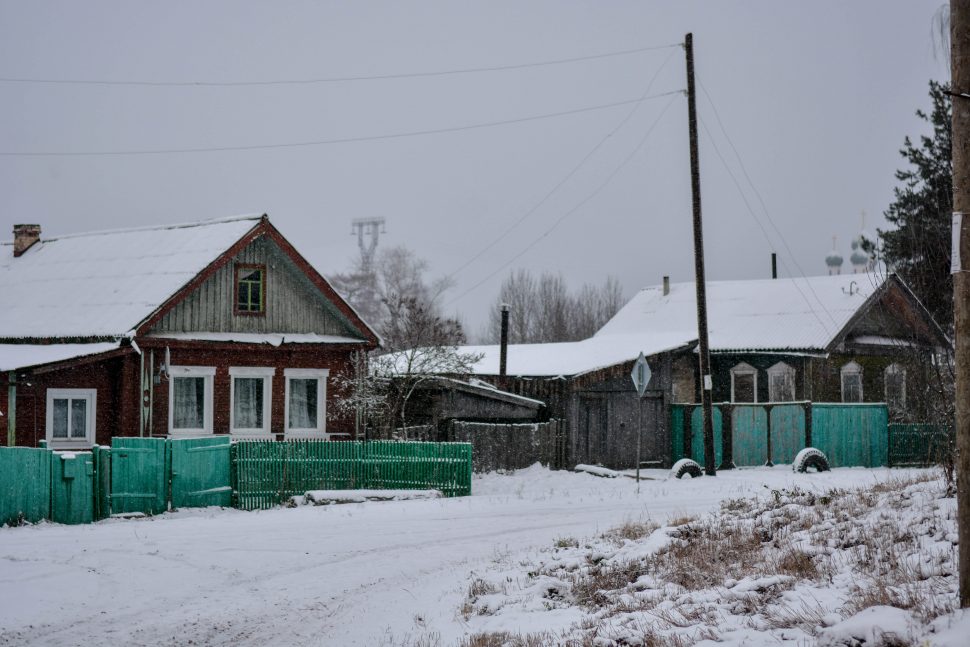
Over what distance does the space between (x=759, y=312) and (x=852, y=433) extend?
10.7 metres

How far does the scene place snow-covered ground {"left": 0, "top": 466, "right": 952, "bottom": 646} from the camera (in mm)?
11492

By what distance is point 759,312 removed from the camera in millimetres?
43375

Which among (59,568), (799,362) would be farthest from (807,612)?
(799,362)

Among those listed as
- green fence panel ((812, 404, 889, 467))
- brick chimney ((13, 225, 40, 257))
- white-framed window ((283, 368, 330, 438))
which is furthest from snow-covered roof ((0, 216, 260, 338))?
green fence panel ((812, 404, 889, 467))

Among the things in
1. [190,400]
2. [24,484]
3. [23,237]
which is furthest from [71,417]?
[23,237]

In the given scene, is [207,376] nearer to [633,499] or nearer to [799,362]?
[633,499]

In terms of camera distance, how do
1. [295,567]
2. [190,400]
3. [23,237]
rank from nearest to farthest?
[295,567] < [190,400] < [23,237]

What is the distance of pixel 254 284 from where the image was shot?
2992 centimetres

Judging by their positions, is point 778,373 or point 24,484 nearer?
point 24,484

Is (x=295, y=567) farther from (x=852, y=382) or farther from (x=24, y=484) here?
(x=852, y=382)

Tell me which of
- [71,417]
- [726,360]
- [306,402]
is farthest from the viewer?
[726,360]

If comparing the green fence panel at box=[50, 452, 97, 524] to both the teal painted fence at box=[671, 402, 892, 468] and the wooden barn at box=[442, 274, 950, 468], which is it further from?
the teal painted fence at box=[671, 402, 892, 468]

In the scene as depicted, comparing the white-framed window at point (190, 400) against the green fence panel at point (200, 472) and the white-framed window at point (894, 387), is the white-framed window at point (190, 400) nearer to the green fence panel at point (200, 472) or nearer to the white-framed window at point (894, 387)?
the green fence panel at point (200, 472)

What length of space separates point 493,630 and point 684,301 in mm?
38314
